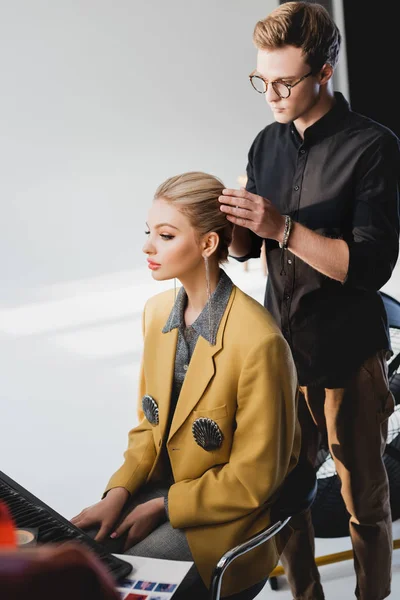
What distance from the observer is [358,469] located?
86.3 inches

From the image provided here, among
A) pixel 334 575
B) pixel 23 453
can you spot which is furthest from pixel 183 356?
pixel 334 575

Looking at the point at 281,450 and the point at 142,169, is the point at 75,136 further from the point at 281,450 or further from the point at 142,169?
the point at 281,450

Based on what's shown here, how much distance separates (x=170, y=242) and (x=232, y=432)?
17.7 inches

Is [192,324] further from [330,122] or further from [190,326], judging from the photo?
[330,122]

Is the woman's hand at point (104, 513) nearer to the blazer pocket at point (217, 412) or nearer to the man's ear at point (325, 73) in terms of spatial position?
the blazer pocket at point (217, 412)

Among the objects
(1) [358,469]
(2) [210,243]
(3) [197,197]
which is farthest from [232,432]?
(1) [358,469]

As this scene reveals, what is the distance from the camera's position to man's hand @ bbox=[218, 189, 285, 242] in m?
1.65

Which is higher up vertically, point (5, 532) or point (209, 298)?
point (5, 532)

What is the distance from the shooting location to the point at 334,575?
247 cm

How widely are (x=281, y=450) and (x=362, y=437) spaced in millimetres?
521

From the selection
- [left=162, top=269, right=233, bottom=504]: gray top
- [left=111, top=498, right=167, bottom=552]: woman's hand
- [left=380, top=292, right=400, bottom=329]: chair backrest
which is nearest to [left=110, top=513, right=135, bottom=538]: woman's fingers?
[left=111, top=498, right=167, bottom=552]: woman's hand

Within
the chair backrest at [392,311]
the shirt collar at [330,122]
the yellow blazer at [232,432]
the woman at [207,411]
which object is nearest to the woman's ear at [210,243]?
the woman at [207,411]

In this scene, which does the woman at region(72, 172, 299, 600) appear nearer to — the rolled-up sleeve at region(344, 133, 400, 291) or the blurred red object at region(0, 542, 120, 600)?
the rolled-up sleeve at region(344, 133, 400, 291)

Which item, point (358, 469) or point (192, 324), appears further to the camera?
point (358, 469)
